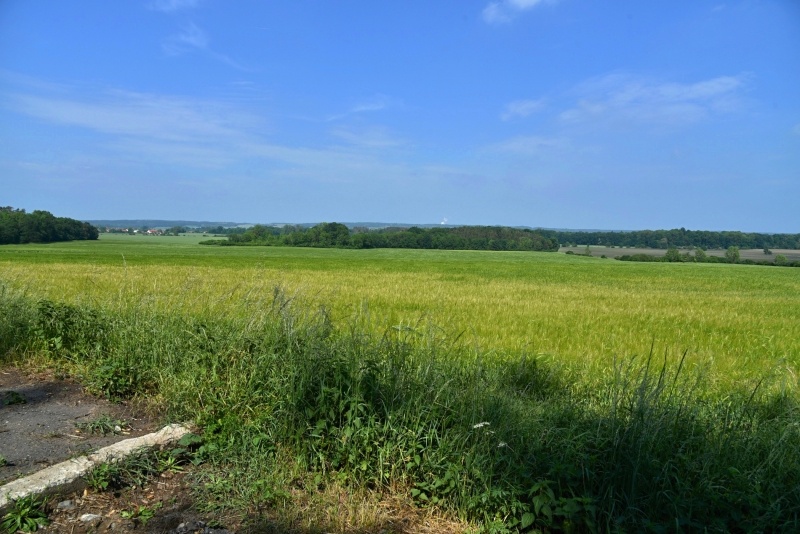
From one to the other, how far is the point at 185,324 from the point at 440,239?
88935mm

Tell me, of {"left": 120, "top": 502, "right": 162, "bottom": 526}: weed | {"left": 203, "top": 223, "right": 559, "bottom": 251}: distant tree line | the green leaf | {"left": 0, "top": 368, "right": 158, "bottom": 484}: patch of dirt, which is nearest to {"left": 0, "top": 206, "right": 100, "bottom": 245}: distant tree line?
{"left": 203, "top": 223, "right": 559, "bottom": 251}: distant tree line

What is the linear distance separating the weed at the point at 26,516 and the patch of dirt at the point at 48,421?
1.66 ft

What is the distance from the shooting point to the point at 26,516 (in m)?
2.92

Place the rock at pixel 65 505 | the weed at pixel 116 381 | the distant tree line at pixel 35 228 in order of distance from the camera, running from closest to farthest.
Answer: the rock at pixel 65 505, the weed at pixel 116 381, the distant tree line at pixel 35 228

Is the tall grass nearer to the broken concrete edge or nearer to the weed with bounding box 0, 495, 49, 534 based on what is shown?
the broken concrete edge

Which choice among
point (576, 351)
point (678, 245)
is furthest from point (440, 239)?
point (576, 351)

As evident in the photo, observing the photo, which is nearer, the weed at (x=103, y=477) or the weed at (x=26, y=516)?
the weed at (x=26, y=516)

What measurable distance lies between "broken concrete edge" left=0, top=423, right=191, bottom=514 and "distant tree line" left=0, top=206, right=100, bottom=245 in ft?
230

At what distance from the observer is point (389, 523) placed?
3.04 meters

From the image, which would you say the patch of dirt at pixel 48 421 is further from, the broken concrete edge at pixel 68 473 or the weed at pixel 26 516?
the weed at pixel 26 516

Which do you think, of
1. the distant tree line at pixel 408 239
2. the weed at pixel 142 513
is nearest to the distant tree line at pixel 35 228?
the distant tree line at pixel 408 239

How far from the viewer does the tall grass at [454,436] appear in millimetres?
2992

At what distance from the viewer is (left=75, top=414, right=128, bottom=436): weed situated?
414cm

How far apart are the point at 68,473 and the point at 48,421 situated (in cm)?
145
